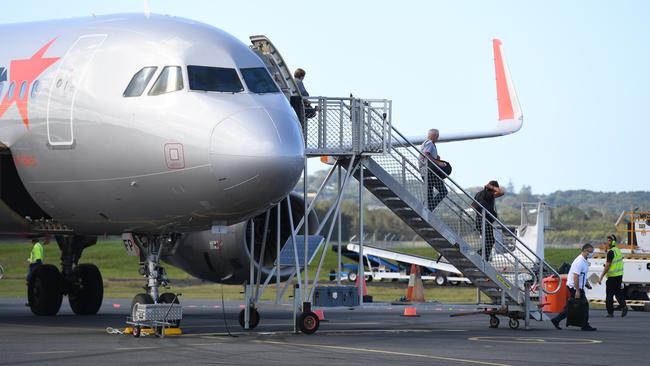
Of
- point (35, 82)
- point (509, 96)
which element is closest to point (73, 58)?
point (35, 82)

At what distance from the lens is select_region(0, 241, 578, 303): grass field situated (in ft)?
134

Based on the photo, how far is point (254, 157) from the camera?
55.9 ft

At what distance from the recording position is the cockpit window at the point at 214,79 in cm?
1786

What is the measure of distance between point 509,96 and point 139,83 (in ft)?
66.2

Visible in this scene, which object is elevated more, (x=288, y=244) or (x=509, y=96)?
(x=509, y=96)

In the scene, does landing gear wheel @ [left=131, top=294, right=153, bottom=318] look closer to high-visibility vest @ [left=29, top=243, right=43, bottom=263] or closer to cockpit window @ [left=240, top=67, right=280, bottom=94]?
cockpit window @ [left=240, top=67, right=280, bottom=94]

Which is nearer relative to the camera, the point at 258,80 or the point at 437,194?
the point at 258,80

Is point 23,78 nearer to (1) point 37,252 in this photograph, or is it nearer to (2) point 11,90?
(2) point 11,90

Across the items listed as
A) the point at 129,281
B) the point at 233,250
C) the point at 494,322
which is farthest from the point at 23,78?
the point at 129,281

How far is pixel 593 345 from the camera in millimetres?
18031

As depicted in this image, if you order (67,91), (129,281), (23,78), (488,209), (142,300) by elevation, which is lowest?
(142,300)

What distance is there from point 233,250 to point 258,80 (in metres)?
4.72

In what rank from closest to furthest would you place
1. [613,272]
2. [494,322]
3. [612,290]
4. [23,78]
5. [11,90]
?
[23,78] < [11,90] < [494,322] < [613,272] < [612,290]

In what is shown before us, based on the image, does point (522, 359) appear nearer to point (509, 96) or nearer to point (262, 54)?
point (262, 54)
